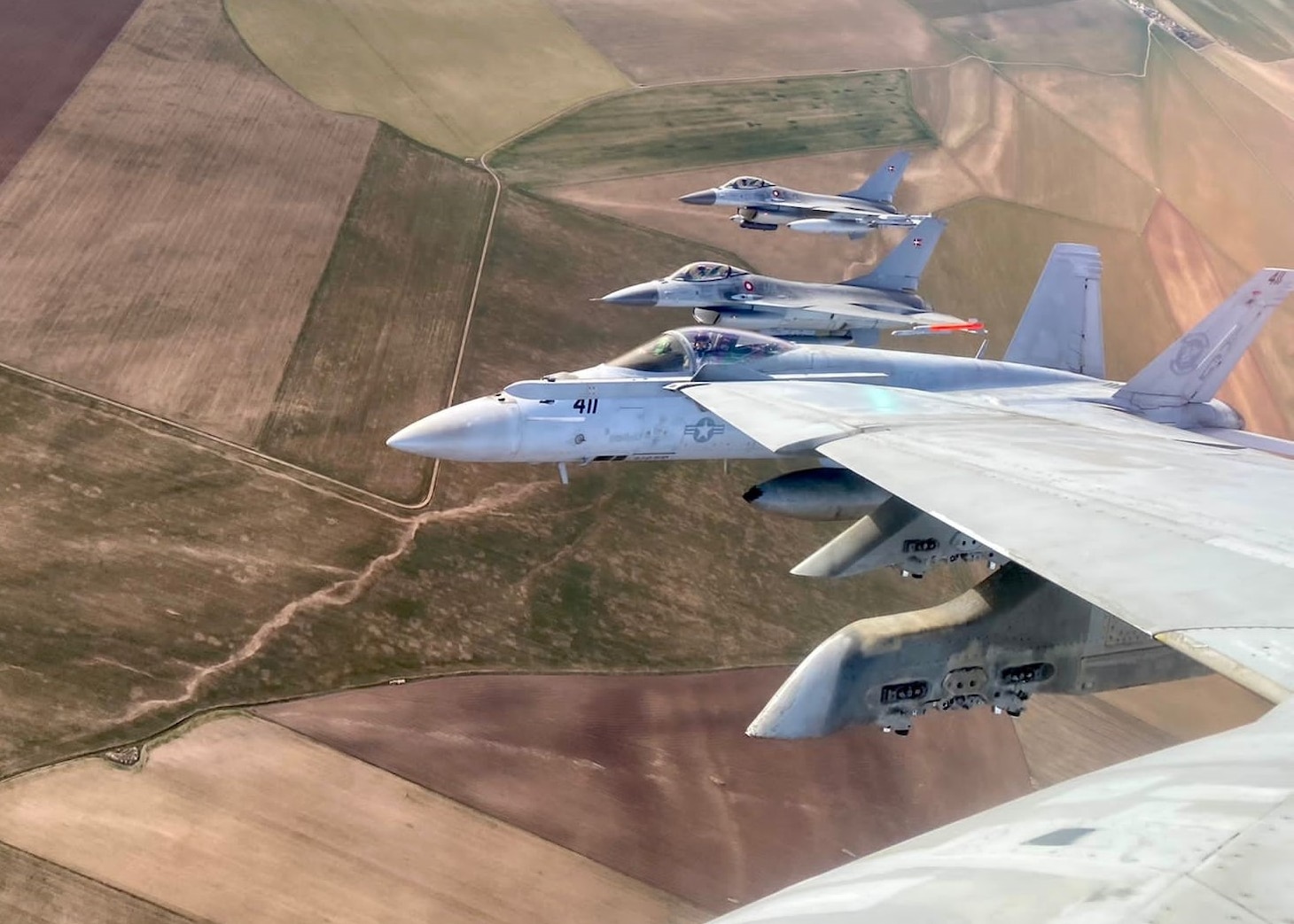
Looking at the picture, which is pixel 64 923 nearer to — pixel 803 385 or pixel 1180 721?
pixel 803 385

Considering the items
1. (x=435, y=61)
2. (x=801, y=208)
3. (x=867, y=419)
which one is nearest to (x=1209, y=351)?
(x=867, y=419)

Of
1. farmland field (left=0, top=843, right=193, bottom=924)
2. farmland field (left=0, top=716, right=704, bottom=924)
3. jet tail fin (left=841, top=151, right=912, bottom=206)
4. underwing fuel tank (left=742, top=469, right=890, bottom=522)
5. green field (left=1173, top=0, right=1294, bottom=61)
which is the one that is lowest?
farmland field (left=0, top=843, right=193, bottom=924)

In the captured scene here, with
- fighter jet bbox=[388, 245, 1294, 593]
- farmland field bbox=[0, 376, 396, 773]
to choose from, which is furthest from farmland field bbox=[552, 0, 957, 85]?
farmland field bbox=[0, 376, 396, 773]

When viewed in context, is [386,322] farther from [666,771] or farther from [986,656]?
[986,656]

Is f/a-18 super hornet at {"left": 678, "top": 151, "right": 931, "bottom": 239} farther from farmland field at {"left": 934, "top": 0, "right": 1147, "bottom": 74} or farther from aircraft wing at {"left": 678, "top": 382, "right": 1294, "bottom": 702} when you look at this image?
farmland field at {"left": 934, "top": 0, "right": 1147, "bottom": 74}

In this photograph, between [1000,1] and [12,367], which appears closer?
[12,367]

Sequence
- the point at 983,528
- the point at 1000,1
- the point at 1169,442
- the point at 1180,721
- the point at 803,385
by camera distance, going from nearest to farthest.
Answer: the point at 983,528, the point at 1169,442, the point at 803,385, the point at 1180,721, the point at 1000,1

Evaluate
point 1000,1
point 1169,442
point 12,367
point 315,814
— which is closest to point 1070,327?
point 1169,442
